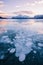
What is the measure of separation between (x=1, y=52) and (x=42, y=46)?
88 cm

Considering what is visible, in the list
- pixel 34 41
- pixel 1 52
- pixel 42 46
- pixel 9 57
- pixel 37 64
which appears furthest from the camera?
pixel 34 41

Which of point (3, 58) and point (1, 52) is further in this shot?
point (1, 52)

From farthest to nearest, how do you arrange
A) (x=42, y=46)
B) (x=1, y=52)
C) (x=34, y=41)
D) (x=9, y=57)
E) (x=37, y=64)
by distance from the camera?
(x=34, y=41), (x=42, y=46), (x=1, y=52), (x=9, y=57), (x=37, y=64)

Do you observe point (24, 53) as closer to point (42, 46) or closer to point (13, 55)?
point (13, 55)

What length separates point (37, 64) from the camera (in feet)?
7.90

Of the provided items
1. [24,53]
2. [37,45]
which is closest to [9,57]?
[24,53]

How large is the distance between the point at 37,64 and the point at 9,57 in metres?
0.55

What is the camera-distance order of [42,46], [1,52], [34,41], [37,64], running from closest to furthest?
[37,64]
[1,52]
[42,46]
[34,41]

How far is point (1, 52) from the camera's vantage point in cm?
280

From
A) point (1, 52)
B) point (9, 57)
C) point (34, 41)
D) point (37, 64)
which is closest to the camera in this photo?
point (37, 64)

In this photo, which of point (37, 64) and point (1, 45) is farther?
point (1, 45)

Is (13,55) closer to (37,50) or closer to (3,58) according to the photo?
(3,58)

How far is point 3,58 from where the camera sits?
2.55m

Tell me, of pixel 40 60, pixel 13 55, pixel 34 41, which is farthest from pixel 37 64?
pixel 34 41
